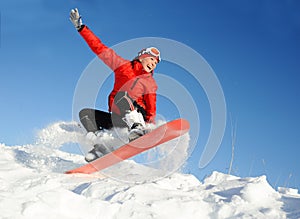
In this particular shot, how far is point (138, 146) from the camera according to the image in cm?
589

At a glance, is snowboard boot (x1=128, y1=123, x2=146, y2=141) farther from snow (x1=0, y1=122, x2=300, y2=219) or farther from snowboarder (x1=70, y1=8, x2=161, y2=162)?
snow (x1=0, y1=122, x2=300, y2=219)

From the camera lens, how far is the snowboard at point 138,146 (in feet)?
19.1

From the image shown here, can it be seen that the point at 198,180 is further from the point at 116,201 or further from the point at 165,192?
the point at 116,201

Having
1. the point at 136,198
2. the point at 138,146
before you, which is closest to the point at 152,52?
the point at 138,146

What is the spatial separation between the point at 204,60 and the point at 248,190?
139 inches

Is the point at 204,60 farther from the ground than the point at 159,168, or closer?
farther from the ground

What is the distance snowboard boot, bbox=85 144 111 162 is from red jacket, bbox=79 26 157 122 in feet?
2.18

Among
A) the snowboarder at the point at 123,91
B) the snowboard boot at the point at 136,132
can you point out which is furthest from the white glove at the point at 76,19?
the snowboard boot at the point at 136,132

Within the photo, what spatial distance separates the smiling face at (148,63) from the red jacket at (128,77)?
0.23 ft

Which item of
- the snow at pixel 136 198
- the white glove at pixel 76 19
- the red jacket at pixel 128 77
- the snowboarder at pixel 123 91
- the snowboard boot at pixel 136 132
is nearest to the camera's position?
the snow at pixel 136 198

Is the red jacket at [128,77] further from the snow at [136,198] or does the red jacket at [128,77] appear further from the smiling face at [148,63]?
the snow at [136,198]

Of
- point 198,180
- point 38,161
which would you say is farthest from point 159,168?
point 38,161

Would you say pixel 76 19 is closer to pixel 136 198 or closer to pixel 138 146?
pixel 138 146

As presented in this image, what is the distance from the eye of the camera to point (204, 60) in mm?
6672
